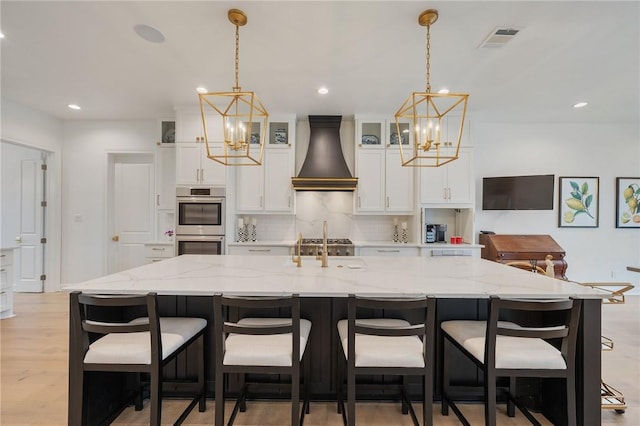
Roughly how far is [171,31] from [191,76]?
32.9 inches

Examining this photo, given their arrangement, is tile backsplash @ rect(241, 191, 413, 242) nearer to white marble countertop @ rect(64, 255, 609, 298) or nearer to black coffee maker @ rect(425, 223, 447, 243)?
black coffee maker @ rect(425, 223, 447, 243)

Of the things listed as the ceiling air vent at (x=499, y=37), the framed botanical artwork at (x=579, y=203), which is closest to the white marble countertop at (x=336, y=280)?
the ceiling air vent at (x=499, y=37)

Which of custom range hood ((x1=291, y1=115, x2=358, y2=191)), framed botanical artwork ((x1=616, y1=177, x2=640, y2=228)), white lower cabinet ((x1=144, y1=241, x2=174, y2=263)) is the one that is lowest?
white lower cabinet ((x1=144, y1=241, x2=174, y2=263))

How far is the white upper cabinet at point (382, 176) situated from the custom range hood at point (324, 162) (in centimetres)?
25

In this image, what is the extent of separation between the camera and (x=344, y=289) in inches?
64.7

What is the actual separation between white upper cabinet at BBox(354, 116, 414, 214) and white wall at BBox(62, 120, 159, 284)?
3.43 meters

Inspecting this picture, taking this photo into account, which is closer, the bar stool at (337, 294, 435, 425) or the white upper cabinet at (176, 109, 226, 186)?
the bar stool at (337, 294, 435, 425)

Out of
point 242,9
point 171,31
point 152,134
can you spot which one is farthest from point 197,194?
point 242,9

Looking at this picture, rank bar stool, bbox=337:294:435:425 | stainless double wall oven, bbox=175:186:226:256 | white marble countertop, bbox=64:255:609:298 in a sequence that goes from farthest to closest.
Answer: stainless double wall oven, bbox=175:186:226:256, white marble countertop, bbox=64:255:609:298, bar stool, bbox=337:294:435:425

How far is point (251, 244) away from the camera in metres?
4.24

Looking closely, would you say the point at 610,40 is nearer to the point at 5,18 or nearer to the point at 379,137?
the point at 379,137

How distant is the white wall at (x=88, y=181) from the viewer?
483 centimetres

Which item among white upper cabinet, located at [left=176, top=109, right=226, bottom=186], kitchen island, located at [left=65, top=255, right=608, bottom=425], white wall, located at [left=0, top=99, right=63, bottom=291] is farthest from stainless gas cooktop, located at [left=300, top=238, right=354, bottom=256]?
white wall, located at [left=0, top=99, right=63, bottom=291]

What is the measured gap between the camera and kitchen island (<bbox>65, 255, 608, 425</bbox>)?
1.61 m
